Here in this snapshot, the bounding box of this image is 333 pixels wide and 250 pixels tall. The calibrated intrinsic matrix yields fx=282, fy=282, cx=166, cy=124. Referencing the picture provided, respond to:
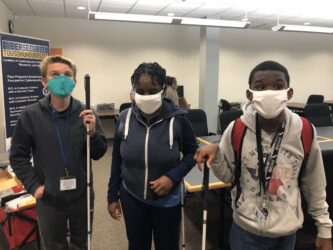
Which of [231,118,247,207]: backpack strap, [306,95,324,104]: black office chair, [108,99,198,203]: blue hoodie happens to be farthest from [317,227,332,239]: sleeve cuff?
[306,95,324,104]: black office chair

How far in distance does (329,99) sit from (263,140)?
9312 mm

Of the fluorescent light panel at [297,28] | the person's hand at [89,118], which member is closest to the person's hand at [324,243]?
the person's hand at [89,118]

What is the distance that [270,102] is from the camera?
119 cm

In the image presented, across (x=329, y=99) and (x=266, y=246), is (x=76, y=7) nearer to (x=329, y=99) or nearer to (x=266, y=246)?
(x=266, y=246)

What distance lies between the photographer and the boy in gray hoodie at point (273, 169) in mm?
1188

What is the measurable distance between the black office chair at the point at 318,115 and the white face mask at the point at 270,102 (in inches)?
158

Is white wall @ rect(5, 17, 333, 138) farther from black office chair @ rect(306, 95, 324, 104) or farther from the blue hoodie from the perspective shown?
the blue hoodie

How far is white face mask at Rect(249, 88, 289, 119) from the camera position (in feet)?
3.91

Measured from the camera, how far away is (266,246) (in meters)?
1.25

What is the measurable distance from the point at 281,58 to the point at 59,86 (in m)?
8.12

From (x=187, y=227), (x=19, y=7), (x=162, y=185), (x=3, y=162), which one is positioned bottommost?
(x=187, y=227)

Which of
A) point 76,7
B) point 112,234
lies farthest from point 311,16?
point 112,234

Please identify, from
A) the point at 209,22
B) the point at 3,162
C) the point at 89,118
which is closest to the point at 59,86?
the point at 89,118

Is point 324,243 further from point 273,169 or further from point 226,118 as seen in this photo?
point 226,118
